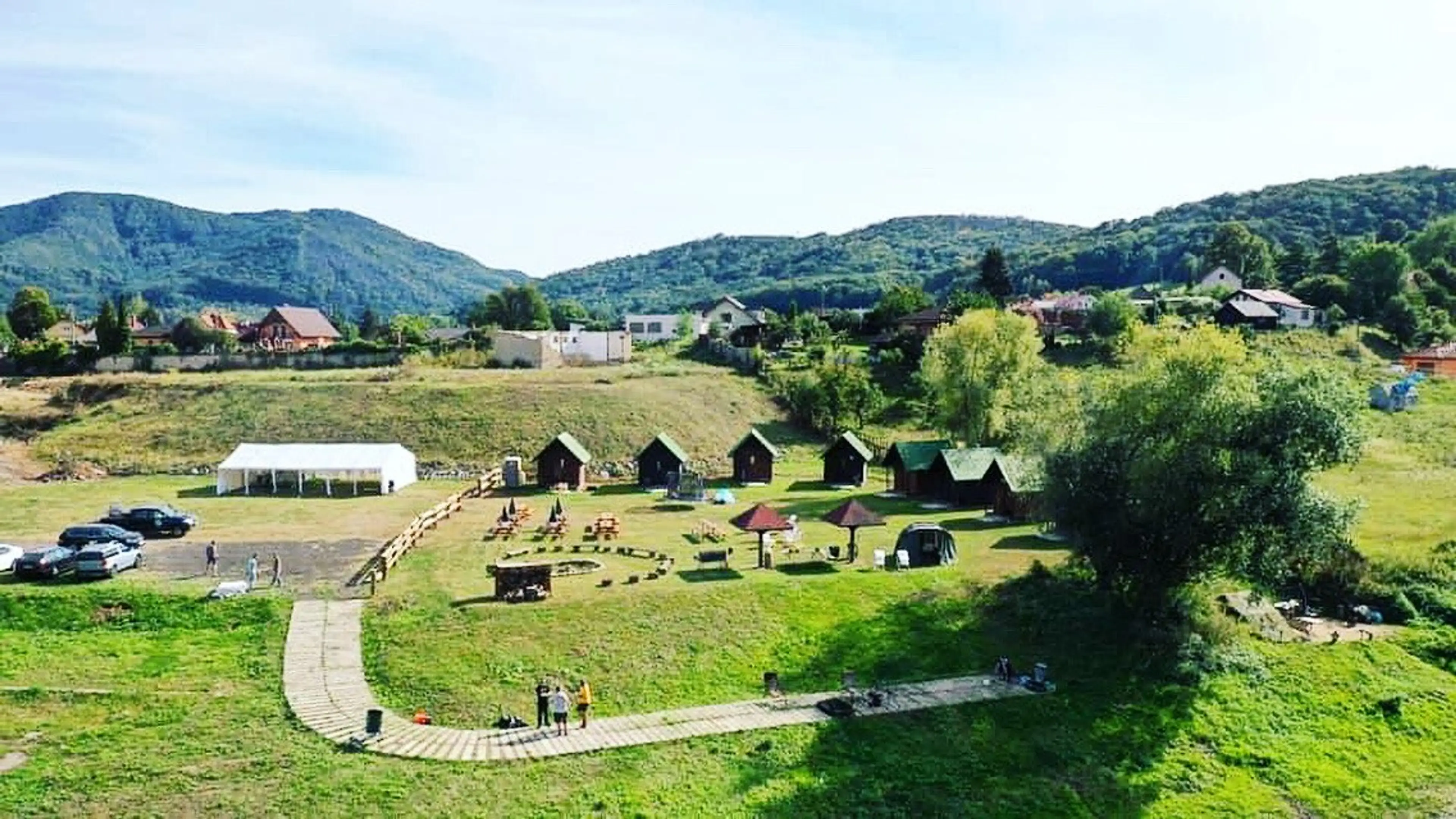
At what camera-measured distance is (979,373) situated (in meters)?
50.3

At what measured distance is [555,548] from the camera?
3419 centimetres

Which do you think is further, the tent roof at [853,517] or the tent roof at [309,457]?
the tent roof at [309,457]

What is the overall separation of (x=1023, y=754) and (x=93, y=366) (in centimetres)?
6488

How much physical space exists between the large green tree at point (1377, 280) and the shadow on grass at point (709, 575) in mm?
70702

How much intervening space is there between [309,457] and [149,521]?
32.0 feet

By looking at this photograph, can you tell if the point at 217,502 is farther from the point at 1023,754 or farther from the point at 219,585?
the point at 1023,754

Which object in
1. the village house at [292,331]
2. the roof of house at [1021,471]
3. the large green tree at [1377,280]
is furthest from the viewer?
the village house at [292,331]

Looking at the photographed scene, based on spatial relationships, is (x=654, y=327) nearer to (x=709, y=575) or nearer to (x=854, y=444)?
(x=854, y=444)

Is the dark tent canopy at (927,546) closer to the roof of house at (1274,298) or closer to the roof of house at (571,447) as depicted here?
the roof of house at (571,447)

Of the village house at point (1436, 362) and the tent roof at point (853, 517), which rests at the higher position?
the village house at point (1436, 362)

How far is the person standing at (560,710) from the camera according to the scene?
21.4 metres

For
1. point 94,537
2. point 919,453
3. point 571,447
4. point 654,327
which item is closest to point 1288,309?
point 919,453

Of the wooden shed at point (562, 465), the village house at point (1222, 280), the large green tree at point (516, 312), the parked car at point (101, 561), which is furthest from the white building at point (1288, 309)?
the parked car at point (101, 561)

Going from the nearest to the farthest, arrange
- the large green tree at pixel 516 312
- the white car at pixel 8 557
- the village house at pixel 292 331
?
the white car at pixel 8 557 < the village house at pixel 292 331 < the large green tree at pixel 516 312
